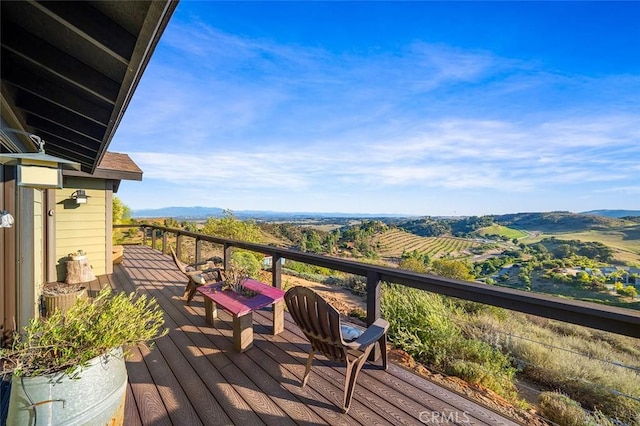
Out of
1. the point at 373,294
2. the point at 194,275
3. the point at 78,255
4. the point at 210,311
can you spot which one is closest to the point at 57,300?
the point at 194,275

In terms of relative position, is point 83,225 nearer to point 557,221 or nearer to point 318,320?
point 318,320

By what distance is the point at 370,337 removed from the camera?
2164 millimetres

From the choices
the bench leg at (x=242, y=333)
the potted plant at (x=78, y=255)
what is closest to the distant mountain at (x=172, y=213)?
the potted plant at (x=78, y=255)

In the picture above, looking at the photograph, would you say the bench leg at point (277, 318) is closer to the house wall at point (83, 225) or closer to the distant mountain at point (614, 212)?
the house wall at point (83, 225)

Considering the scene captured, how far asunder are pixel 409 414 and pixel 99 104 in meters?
3.45

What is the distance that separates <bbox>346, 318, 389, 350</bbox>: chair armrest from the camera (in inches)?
79.7

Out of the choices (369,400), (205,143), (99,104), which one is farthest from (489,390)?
(205,143)

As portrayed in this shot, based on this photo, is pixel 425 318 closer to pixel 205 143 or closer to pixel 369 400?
pixel 369 400

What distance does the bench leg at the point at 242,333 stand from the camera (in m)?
2.79

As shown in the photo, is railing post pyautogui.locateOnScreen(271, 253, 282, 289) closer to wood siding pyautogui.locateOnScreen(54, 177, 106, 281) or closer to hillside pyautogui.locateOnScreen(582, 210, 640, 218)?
wood siding pyautogui.locateOnScreen(54, 177, 106, 281)

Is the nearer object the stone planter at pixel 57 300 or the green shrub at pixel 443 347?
the green shrub at pixel 443 347

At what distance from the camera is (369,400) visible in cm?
212

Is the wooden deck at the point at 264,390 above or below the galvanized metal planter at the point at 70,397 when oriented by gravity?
below

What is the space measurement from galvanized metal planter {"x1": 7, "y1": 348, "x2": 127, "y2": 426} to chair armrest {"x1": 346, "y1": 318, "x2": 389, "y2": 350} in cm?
143
